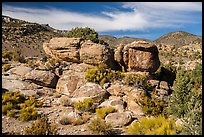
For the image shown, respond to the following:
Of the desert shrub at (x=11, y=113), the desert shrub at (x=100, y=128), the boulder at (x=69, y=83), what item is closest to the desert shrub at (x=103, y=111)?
the desert shrub at (x=100, y=128)

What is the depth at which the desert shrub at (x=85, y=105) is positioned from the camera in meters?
11.8

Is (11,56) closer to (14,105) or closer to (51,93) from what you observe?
(51,93)

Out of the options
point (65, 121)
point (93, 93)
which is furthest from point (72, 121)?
point (93, 93)

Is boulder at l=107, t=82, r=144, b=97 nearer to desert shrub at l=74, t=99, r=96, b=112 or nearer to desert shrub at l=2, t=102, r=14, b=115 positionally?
desert shrub at l=74, t=99, r=96, b=112

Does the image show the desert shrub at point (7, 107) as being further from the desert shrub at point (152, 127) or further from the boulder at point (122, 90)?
the desert shrub at point (152, 127)

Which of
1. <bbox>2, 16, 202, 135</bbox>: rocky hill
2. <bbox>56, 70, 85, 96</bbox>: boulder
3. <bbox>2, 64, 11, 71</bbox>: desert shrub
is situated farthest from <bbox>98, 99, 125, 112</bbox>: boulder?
<bbox>2, 64, 11, 71</bbox>: desert shrub

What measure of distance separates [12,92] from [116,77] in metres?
5.55

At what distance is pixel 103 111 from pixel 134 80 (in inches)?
152

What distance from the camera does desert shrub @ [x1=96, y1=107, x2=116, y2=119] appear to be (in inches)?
439

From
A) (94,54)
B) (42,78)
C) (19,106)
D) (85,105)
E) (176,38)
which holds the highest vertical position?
(94,54)

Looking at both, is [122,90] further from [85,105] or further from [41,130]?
[41,130]

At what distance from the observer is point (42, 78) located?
14797 millimetres

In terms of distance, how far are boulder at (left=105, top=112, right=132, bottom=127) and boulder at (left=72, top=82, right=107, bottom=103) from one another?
83.4 inches

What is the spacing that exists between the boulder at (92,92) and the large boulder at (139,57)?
14.1 ft
